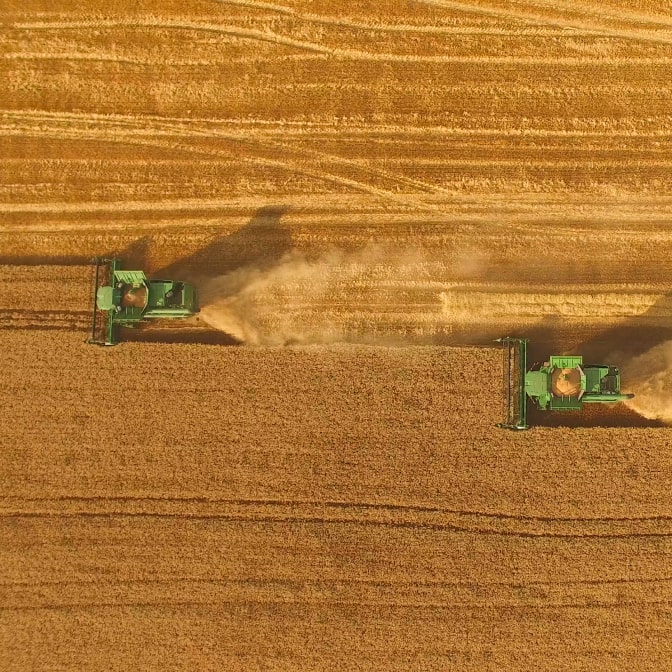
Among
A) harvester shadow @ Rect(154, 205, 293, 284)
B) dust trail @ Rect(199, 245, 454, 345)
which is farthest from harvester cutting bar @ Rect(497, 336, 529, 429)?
harvester shadow @ Rect(154, 205, 293, 284)

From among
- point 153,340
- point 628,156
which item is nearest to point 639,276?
point 628,156

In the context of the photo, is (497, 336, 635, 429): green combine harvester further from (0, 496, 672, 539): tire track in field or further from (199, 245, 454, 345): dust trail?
(199, 245, 454, 345): dust trail

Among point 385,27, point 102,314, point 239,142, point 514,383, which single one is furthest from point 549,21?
point 102,314

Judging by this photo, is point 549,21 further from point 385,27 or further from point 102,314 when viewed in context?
point 102,314

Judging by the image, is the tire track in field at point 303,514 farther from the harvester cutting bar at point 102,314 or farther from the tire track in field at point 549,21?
the tire track in field at point 549,21

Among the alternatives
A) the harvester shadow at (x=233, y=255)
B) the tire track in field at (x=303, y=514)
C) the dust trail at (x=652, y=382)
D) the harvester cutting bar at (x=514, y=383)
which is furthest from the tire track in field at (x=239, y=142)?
the tire track in field at (x=303, y=514)

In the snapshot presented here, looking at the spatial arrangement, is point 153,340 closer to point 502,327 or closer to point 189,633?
point 189,633
